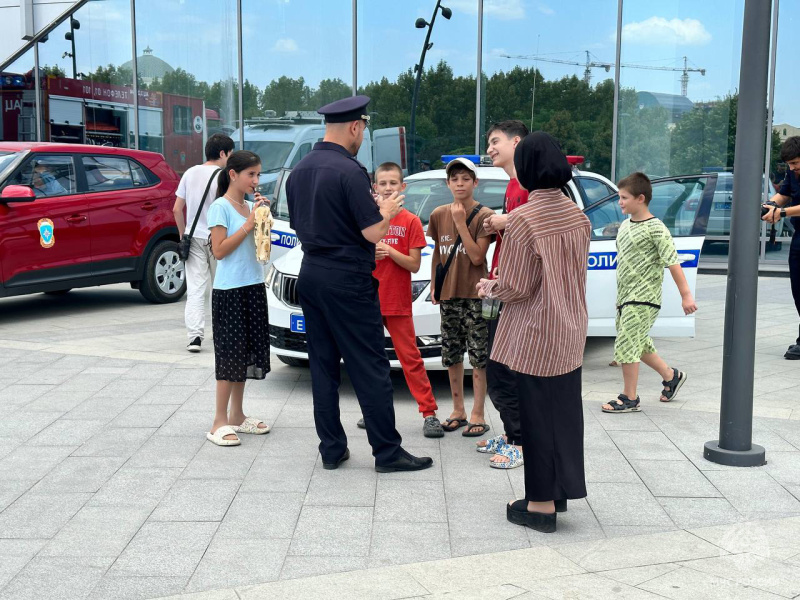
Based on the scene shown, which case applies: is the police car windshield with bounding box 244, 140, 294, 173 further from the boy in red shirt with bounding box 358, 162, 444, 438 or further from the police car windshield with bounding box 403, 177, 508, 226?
the boy in red shirt with bounding box 358, 162, 444, 438

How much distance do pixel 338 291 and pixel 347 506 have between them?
1041 mm

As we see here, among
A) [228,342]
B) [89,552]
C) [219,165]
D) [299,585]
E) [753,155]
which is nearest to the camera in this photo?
[299,585]

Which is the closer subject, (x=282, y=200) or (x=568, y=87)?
(x=282, y=200)

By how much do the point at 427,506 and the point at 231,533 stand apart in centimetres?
92

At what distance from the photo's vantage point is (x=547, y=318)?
3.99 meters

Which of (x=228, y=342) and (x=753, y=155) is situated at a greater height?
(x=753, y=155)

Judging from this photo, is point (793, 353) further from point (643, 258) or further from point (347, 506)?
point (347, 506)

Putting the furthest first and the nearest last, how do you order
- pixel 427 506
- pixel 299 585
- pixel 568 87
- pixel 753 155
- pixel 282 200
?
1. pixel 568 87
2. pixel 282 200
3. pixel 753 155
4. pixel 427 506
5. pixel 299 585

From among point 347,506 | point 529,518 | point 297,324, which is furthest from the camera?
point 297,324

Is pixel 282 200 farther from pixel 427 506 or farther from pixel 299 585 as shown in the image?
pixel 299 585

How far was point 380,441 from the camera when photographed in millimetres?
4848

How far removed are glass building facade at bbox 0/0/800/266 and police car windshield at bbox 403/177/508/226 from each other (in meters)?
6.39

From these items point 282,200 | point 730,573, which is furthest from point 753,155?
point 282,200

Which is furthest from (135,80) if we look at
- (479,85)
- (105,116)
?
(479,85)
